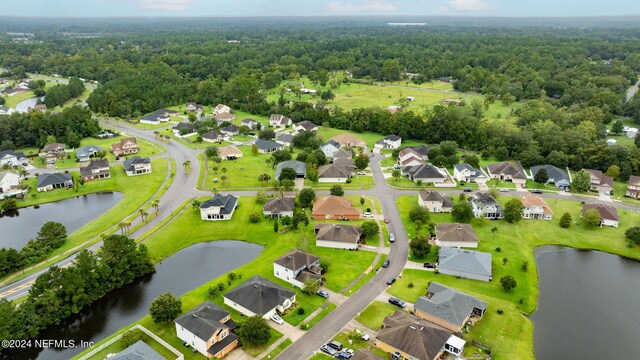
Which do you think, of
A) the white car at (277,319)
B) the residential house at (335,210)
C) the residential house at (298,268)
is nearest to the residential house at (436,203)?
the residential house at (335,210)

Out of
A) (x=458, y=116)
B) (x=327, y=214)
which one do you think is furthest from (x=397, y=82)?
(x=327, y=214)

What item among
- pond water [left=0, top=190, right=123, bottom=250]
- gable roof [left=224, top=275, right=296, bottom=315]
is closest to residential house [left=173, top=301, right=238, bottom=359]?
gable roof [left=224, top=275, right=296, bottom=315]

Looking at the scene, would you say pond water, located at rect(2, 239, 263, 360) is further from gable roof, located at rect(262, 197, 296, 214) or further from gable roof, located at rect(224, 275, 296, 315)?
gable roof, located at rect(224, 275, 296, 315)

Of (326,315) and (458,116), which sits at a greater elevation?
(458,116)

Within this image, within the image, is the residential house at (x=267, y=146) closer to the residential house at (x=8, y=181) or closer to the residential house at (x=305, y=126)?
the residential house at (x=305, y=126)

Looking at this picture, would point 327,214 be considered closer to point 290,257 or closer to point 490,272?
point 290,257

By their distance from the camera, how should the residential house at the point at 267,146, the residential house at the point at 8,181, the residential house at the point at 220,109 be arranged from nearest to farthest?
the residential house at the point at 8,181
the residential house at the point at 267,146
the residential house at the point at 220,109
